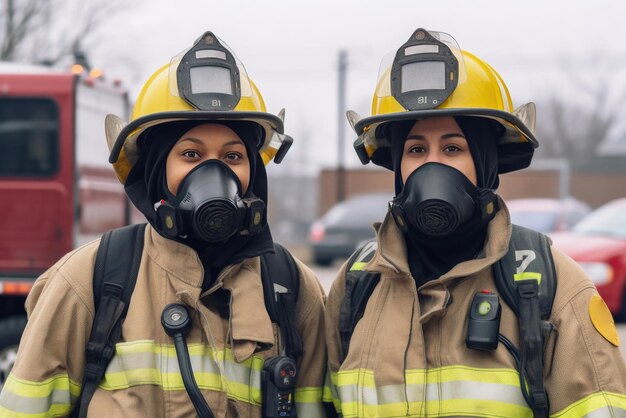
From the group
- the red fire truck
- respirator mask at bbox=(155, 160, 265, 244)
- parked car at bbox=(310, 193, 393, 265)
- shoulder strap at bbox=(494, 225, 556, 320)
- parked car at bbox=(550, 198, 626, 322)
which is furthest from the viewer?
parked car at bbox=(310, 193, 393, 265)

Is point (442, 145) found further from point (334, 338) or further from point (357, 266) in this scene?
point (334, 338)

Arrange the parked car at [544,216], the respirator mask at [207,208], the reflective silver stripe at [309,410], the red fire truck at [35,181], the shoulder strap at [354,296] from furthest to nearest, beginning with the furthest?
the parked car at [544,216] → the red fire truck at [35,181] → the reflective silver stripe at [309,410] → the shoulder strap at [354,296] → the respirator mask at [207,208]

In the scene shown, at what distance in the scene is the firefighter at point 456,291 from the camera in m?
2.50

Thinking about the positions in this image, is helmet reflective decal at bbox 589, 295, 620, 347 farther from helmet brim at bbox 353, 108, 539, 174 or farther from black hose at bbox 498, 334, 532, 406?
helmet brim at bbox 353, 108, 539, 174

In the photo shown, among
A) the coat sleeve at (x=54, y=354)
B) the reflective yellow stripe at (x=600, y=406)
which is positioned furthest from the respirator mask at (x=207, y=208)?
the reflective yellow stripe at (x=600, y=406)

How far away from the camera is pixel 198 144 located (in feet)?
9.29

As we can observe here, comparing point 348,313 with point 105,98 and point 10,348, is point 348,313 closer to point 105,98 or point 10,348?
point 10,348

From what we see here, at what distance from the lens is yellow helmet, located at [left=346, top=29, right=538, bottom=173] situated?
2.74 m

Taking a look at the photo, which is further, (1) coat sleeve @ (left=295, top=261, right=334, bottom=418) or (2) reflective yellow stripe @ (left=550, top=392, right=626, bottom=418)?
(1) coat sleeve @ (left=295, top=261, right=334, bottom=418)

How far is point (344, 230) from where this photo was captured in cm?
1667

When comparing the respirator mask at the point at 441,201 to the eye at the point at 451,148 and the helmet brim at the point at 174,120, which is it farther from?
the helmet brim at the point at 174,120

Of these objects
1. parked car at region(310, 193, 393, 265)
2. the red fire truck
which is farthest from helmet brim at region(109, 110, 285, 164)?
parked car at region(310, 193, 393, 265)

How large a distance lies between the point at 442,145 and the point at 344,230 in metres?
13.9

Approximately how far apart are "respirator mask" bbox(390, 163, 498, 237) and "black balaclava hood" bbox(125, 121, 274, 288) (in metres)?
0.47
